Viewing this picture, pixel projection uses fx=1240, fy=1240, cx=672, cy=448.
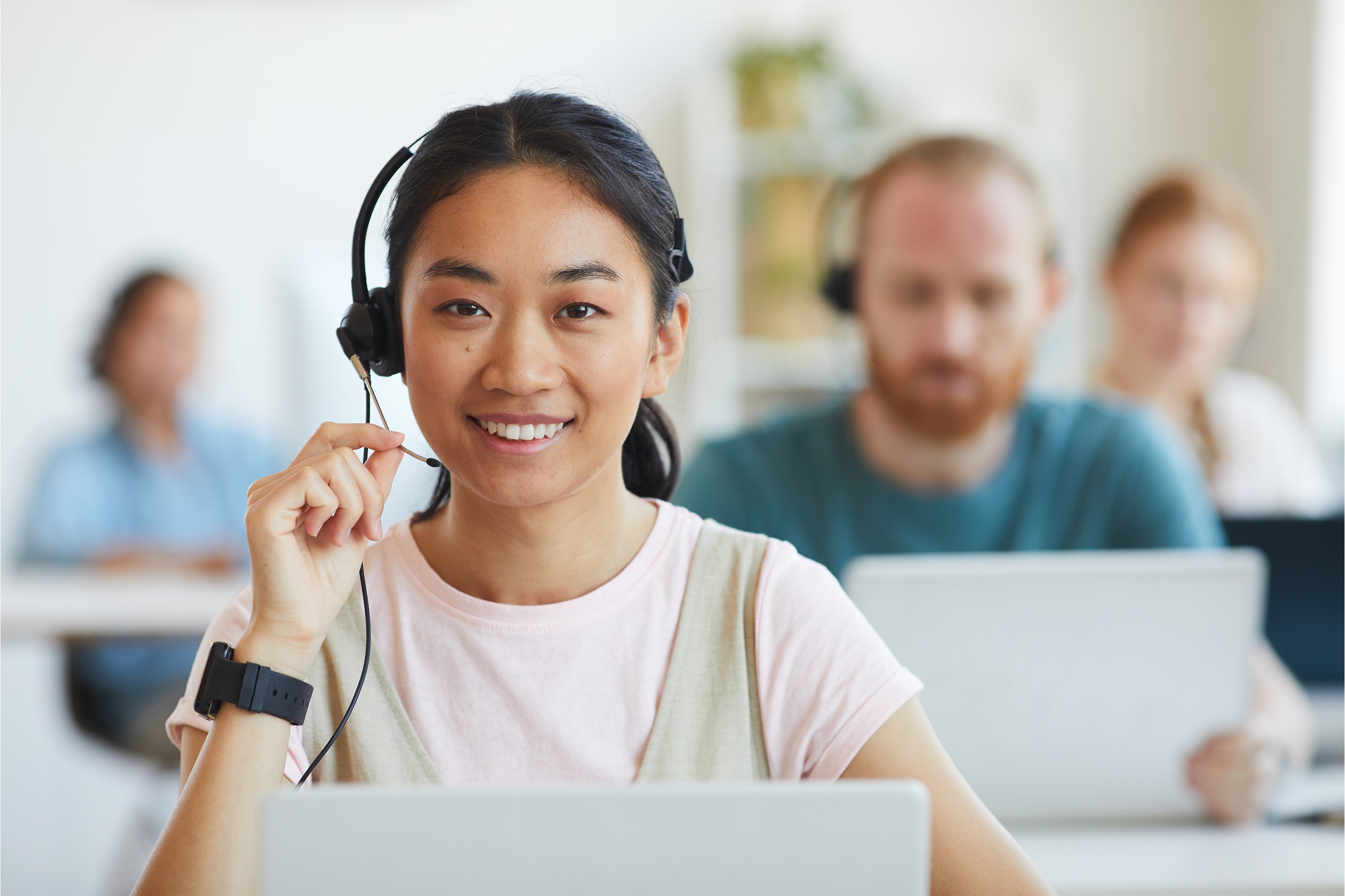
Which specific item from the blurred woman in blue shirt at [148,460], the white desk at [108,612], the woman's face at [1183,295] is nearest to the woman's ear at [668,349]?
the white desk at [108,612]

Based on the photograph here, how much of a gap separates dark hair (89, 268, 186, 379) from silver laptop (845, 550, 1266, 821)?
2428mm

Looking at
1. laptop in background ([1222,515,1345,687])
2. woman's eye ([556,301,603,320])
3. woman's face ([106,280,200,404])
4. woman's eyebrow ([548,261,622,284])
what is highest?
woman's eyebrow ([548,261,622,284])

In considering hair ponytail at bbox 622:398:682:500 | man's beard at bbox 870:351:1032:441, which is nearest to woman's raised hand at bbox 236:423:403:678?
hair ponytail at bbox 622:398:682:500

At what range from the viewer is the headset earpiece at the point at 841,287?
1763 mm

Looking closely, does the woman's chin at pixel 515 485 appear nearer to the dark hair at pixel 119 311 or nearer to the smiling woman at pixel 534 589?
the smiling woman at pixel 534 589

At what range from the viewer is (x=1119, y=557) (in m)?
1.17

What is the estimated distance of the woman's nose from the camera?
81 centimetres

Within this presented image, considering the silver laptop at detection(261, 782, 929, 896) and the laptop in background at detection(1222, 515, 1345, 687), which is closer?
the silver laptop at detection(261, 782, 929, 896)

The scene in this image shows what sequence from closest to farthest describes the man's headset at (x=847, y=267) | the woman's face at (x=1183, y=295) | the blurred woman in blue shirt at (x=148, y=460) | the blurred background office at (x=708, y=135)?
the man's headset at (x=847, y=267), the woman's face at (x=1183, y=295), the blurred woman in blue shirt at (x=148, y=460), the blurred background office at (x=708, y=135)

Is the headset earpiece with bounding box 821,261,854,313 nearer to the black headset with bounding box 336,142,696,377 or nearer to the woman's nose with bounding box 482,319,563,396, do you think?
the black headset with bounding box 336,142,696,377

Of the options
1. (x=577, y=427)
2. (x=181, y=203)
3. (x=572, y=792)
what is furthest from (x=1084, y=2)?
(x=572, y=792)

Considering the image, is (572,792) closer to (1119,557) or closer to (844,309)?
(1119,557)

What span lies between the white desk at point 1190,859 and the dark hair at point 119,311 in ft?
8.35

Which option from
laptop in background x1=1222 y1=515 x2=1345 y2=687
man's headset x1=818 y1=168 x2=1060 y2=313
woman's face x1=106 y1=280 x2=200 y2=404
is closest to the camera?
laptop in background x1=1222 y1=515 x2=1345 y2=687
